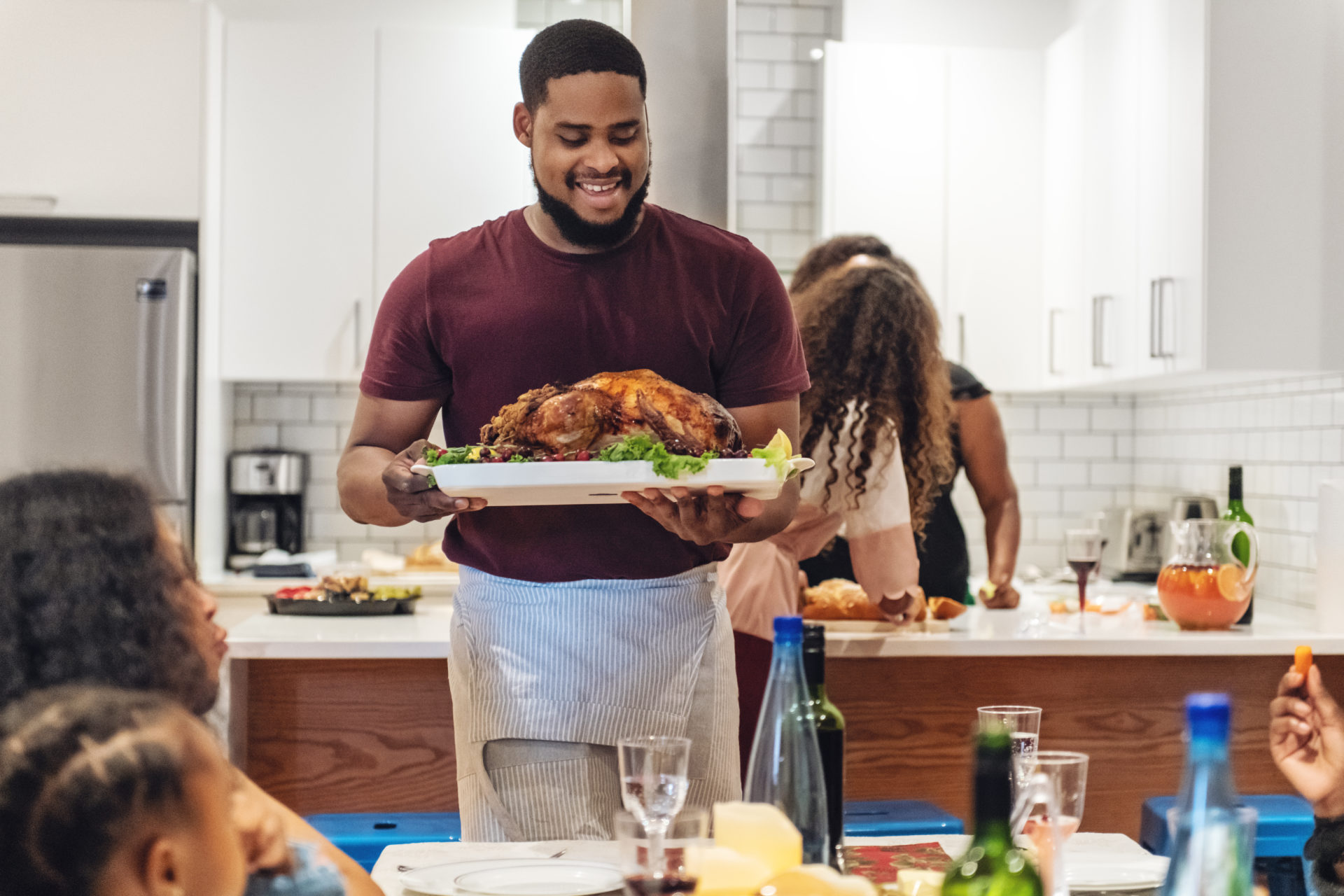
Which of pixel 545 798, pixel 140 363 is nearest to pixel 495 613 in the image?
pixel 545 798

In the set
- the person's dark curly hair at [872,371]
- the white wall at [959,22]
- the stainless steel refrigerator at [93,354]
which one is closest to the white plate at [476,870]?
the person's dark curly hair at [872,371]

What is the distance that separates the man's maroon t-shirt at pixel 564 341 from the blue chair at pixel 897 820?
642 millimetres

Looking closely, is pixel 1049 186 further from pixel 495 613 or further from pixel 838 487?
pixel 495 613

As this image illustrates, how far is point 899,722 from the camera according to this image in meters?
2.55

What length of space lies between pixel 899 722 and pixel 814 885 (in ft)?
5.52

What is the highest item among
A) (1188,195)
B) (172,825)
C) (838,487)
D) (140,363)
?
(1188,195)

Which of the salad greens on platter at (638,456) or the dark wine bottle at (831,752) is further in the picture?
the salad greens on platter at (638,456)

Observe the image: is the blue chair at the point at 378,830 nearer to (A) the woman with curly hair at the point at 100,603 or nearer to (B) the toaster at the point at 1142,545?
(A) the woman with curly hair at the point at 100,603

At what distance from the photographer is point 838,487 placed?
89.8 inches

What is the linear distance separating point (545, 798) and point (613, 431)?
45cm

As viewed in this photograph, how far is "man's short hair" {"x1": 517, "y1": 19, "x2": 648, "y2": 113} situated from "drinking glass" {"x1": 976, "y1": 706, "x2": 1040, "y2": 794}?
883 mm

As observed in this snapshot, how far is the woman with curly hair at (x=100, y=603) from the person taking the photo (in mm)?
803

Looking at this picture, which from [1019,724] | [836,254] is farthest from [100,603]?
Result: [836,254]

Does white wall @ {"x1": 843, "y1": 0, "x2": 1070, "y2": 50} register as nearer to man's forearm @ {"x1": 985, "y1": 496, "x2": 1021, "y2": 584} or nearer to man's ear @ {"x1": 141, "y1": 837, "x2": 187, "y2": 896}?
man's forearm @ {"x1": 985, "y1": 496, "x2": 1021, "y2": 584}
